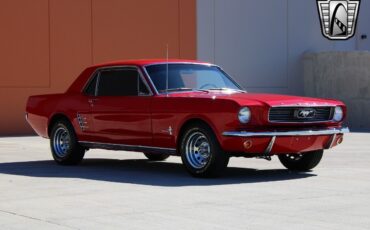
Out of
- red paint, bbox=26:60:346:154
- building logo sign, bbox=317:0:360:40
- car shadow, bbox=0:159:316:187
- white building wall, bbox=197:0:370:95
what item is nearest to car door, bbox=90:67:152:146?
red paint, bbox=26:60:346:154

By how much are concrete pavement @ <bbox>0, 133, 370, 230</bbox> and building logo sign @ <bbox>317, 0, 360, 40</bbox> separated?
1560 cm

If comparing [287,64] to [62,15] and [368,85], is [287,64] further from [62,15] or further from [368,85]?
[62,15]

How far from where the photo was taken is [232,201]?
27.4 ft

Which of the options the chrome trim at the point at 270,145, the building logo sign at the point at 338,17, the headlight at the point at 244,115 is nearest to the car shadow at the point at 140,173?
the chrome trim at the point at 270,145

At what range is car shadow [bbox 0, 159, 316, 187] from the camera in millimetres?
10195

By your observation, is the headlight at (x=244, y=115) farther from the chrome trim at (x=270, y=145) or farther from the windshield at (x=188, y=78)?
the windshield at (x=188, y=78)

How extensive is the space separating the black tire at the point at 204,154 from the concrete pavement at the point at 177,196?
139 millimetres

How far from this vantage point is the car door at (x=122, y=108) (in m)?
11.0

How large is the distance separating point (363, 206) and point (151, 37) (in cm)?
1581

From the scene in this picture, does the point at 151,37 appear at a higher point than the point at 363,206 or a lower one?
higher

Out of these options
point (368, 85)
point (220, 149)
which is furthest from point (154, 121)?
point (368, 85)

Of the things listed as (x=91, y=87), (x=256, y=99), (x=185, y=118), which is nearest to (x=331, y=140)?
(x=256, y=99)

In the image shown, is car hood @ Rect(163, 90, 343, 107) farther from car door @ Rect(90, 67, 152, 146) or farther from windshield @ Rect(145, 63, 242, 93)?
car door @ Rect(90, 67, 152, 146)

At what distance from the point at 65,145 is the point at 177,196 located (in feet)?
13.8
